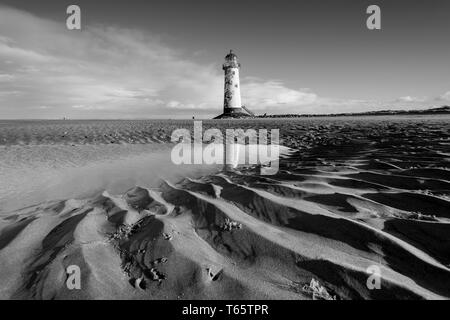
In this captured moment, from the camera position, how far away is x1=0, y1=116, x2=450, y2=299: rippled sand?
2.09 meters

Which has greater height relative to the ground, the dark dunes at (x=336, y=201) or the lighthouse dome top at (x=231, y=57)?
the lighthouse dome top at (x=231, y=57)

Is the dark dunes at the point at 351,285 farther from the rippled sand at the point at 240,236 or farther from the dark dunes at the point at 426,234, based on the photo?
the dark dunes at the point at 426,234

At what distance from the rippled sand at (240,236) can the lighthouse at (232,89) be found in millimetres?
31345

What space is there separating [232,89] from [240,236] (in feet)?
111

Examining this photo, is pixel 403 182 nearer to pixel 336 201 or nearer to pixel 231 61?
pixel 336 201

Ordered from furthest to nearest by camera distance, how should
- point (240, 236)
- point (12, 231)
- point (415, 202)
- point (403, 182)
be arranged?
point (403, 182)
point (415, 202)
point (12, 231)
point (240, 236)

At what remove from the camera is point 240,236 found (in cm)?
271

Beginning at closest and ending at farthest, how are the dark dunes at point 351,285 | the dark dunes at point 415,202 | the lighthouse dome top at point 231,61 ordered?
the dark dunes at point 351,285 → the dark dunes at point 415,202 → the lighthouse dome top at point 231,61

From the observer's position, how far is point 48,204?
167 inches

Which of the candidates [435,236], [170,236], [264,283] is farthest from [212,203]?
[435,236]

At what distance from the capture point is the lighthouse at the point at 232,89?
35281 mm

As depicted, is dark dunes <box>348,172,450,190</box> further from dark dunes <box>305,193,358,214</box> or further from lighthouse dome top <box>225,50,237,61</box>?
lighthouse dome top <box>225,50,237,61</box>

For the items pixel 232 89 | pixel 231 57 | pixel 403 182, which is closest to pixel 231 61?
pixel 231 57

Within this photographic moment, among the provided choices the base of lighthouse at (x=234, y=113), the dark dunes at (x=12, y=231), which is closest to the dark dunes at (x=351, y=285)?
the dark dunes at (x=12, y=231)
